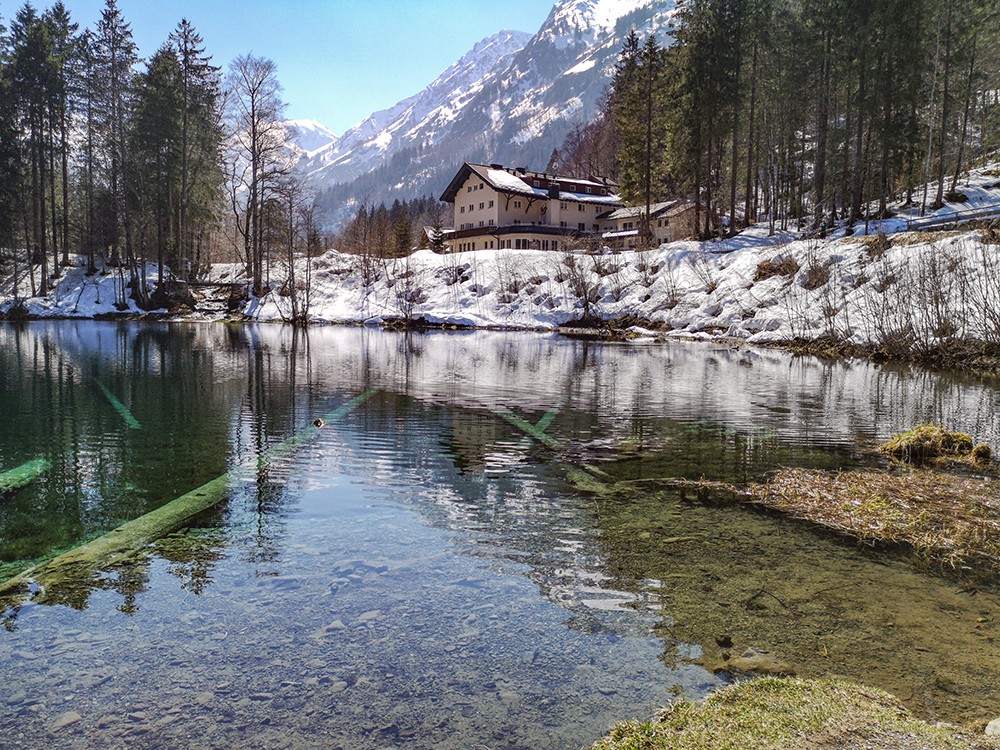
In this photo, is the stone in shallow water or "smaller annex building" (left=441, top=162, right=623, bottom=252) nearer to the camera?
the stone in shallow water

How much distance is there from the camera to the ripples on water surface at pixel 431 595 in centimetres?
311

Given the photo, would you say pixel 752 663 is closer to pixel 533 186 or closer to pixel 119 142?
pixel 119 142

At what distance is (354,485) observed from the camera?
7234 millimetres

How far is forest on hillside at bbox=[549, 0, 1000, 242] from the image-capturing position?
1580 inches

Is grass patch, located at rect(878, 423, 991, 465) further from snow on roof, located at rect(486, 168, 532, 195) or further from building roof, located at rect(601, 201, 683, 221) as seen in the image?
snow on roof, located at rect(486, 168, 532, 195)

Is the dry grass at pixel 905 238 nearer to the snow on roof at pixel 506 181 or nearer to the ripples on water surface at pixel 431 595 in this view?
the ripples on water surface at pixel 431 595

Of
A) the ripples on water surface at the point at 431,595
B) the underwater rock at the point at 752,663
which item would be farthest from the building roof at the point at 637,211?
the underwater rock at the point at 752,663

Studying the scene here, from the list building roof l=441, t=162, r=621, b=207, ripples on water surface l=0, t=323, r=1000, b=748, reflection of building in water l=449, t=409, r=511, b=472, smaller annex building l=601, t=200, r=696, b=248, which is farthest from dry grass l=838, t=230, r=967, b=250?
building roof l=441, t=162, r=621, b=207

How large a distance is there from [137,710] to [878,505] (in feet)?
21.2

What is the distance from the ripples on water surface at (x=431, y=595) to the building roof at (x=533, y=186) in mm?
61689

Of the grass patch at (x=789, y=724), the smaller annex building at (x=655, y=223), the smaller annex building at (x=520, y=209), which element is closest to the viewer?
the grass patch at (x=789, y=724)

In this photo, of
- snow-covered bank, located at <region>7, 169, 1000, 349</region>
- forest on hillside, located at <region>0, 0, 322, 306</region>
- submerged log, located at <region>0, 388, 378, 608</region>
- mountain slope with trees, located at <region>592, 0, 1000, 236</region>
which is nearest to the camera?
submerged log, located at <region>0, 388, 378, 608</region>

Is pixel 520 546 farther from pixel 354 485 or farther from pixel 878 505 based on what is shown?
pixel 878 505

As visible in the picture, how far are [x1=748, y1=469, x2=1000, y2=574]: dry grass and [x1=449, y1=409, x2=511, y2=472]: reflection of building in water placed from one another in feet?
11.4
